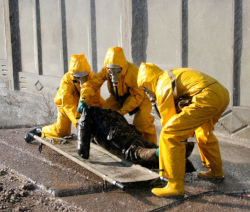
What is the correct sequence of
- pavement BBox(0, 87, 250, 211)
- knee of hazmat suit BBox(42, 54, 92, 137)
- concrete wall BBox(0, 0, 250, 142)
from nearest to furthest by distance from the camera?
pavement BBox(0, 87, 250, 211)
knee of hazmat suit BBox(42, 54, 92, 137)
concrete wall BBox(0, 0, 250, 142)

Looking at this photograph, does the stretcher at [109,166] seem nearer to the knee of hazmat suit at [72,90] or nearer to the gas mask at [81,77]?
the knee of hazmat suit at [72,90]

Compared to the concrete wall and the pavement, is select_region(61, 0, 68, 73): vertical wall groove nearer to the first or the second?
the concrete wall

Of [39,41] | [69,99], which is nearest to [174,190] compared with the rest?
[69,99]

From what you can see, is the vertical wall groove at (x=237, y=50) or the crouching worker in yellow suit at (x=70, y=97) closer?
the crouching worker in yellow suit at (x=70, y=97)

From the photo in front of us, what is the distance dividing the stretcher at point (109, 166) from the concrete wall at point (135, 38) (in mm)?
2578

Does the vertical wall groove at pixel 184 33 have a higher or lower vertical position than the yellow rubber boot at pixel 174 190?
higher

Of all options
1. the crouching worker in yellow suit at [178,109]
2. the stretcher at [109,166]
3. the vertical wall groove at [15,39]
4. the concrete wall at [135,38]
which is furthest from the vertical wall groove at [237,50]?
the vertical wall groove at [15,39]

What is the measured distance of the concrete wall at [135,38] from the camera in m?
6.59

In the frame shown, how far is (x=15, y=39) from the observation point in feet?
41.7

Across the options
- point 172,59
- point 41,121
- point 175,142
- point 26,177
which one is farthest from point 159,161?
point 41,121

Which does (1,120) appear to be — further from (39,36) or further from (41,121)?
(39,36)

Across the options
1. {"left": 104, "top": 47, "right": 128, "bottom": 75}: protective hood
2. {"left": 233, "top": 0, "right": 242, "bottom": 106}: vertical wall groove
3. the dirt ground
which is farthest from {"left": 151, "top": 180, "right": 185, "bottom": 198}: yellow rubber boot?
{"left": 233, "top": 0, "right": 242, "bottom": 106}: vertical wall groove

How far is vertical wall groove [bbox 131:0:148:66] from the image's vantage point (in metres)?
8.23

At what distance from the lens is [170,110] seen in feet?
13.6
